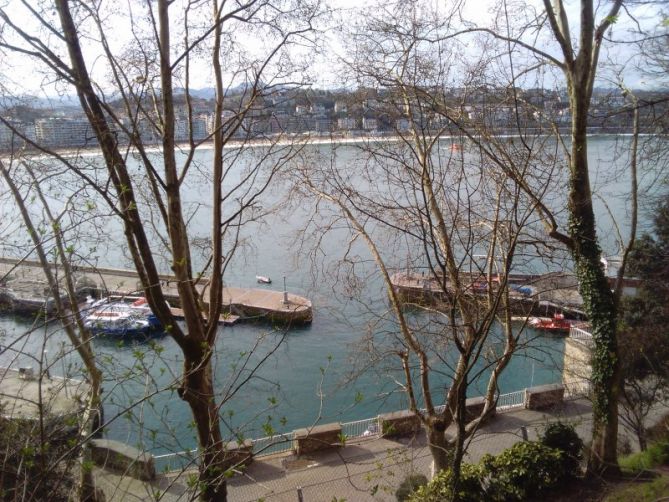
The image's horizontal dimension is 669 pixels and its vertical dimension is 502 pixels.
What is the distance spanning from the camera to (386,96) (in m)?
5.26

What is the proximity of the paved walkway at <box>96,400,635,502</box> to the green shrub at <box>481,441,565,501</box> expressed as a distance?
134 cm

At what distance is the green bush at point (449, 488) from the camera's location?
5084 mm

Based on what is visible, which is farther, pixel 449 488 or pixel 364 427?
pixel 364 427

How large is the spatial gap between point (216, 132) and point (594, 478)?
5.41m

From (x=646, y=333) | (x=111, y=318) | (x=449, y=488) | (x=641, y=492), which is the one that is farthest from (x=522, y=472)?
(x=111, y=318)

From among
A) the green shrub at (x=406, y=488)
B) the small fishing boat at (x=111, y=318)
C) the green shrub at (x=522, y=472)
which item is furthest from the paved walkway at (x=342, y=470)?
the small fishing boat at (x=111, y=318)

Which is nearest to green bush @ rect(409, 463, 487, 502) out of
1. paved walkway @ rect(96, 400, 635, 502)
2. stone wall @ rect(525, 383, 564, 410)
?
paved walkway @ rect(96, 400, 635, 502)

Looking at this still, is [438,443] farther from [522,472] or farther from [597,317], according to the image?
[597,317]

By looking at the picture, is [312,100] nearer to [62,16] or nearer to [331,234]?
[62,16]

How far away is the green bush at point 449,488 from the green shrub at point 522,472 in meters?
0.14

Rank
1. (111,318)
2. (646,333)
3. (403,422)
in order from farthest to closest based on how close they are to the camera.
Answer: (403,422) < (646,333) < (111,318)

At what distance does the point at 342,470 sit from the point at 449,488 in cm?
444

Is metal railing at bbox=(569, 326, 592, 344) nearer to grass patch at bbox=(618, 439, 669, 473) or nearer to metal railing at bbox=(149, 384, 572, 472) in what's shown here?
metal railing at bbox=(149, 384, 572, 472)

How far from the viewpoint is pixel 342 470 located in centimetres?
895
